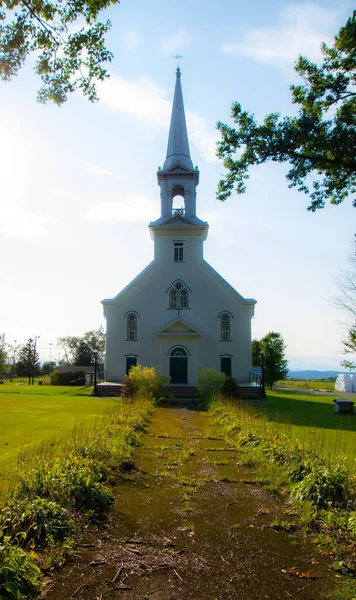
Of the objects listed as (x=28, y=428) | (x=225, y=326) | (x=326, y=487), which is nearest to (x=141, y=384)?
(x=28, y=428)

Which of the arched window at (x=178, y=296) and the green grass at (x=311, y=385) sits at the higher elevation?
the arched window at (x=178, y=296)

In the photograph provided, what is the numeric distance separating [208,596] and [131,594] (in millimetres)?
735

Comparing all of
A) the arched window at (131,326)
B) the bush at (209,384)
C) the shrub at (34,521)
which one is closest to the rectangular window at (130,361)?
the arched window at (131,326)

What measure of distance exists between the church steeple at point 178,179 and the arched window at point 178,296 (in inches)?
210

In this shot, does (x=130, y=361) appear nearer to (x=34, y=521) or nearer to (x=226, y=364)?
(x=226, y=364)

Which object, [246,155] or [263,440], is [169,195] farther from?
[263,440]

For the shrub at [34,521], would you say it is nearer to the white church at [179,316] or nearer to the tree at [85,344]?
the white church at [179,316]

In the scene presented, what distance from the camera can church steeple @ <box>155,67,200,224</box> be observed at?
37000mm

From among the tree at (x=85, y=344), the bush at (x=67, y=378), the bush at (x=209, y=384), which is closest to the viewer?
the bush at (x=209, y=384)

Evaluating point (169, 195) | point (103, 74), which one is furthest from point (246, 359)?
point (103, 74)

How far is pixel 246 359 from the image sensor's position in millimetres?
34094

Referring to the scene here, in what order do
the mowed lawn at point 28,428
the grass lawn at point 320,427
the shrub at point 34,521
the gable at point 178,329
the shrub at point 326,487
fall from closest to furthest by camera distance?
1. the shrub at point 34,521
2. the shrub at point 326,487
3. the mowed lawn at point 28,428
4. the grass lawn at point 320,427
5. the gable at point 178,329

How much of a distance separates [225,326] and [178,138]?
1693cm

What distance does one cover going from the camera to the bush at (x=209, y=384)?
2555 cm
